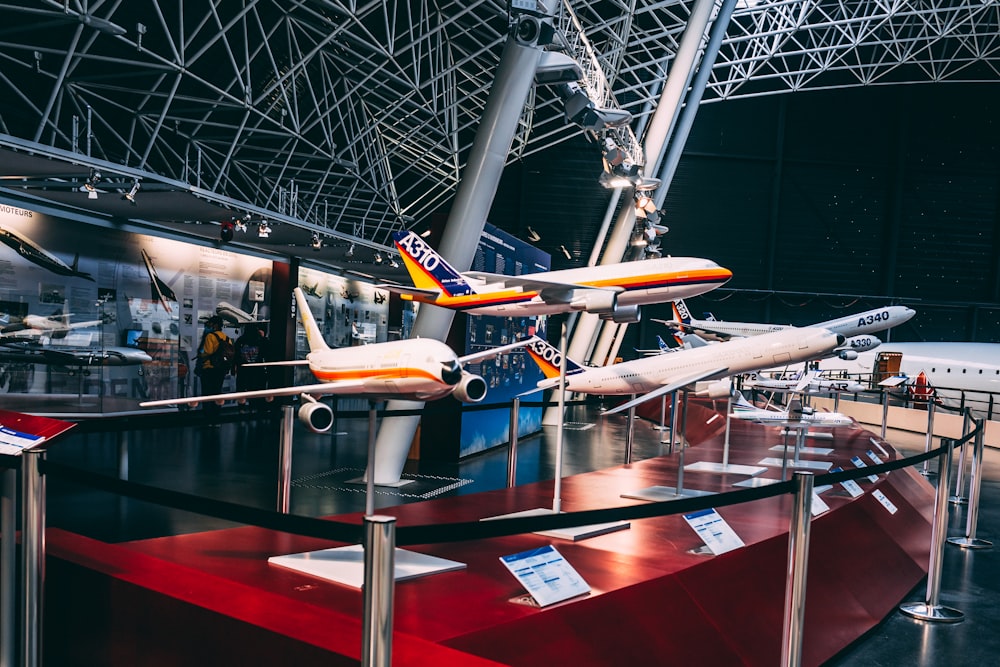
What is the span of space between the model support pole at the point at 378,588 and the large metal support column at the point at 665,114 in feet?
31.4

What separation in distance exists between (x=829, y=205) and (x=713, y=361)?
29.9 m

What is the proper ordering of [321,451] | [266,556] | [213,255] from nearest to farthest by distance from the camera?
1. [266,556]
2. [321,451]
3. [213,255]

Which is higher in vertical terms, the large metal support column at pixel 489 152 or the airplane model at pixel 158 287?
the large metal support column at pixel 489 152

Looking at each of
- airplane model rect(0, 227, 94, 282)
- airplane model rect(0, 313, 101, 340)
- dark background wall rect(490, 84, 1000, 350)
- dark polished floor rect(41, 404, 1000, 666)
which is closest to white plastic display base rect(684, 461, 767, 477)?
dark polished floor rect(41, 404, 1000, 666)

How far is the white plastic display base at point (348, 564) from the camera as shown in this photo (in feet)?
11.8

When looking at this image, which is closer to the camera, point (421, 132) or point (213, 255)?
point (213, 255)

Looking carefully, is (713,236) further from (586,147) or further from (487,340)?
(487,340)

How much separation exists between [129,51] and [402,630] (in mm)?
14460

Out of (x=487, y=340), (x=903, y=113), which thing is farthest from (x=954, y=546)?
(x=903, y=113)

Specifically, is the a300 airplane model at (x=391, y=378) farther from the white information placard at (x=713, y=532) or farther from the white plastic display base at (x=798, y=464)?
the white plastic display base at (x=798, y=464)

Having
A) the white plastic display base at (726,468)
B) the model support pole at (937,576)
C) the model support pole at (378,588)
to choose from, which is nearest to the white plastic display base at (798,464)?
the white plastic display base at (726,468)

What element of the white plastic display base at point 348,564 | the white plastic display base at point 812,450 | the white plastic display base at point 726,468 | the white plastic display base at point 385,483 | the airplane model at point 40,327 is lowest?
the white plastic display base at point 385,483

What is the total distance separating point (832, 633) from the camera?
186 inches

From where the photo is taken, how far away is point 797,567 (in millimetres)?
3420
